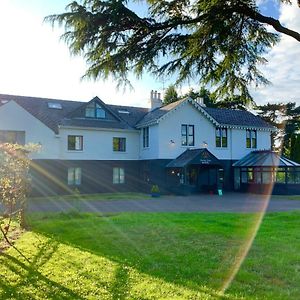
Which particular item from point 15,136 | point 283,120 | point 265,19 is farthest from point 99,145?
point 283,120

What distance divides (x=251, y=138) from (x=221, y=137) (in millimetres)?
3739

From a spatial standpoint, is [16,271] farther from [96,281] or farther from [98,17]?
[98,17]

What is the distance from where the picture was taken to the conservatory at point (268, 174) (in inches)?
1229

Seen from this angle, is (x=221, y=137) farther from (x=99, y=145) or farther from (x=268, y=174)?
(x=99, y=145)

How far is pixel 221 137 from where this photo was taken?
116 ft

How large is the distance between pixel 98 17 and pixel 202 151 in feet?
86.6

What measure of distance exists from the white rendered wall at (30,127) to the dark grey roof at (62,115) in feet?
2.86

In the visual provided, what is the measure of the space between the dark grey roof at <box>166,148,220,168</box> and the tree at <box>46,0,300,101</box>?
23.6 m

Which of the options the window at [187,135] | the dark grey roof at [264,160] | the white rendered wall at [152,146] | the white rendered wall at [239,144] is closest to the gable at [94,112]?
the white rendered wall at [152,146]

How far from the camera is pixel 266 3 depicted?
5.88 meters

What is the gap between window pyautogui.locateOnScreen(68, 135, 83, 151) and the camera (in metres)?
30.6

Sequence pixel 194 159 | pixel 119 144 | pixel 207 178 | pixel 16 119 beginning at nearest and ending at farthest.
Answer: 1. pixel 16 119
2. pixel 194 159
3. pixel 119 144
4. pixel 207 178

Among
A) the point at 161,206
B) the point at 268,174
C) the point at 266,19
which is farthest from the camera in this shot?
the point at 268,174

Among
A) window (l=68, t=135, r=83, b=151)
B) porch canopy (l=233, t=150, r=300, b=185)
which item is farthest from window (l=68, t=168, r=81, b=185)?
porch canopy (l=233, t=150, r=300, b=185)
